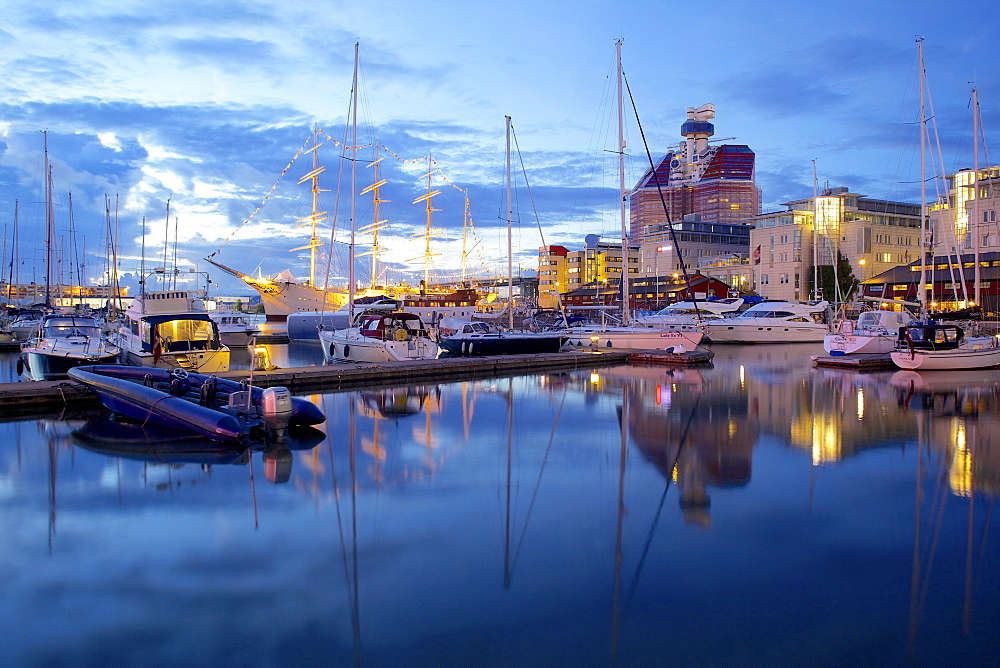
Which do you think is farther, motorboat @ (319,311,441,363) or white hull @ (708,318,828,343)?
white hull @ (708,318,828,343)

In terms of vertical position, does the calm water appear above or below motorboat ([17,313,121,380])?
below

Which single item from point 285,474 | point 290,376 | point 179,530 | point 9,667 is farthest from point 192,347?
point 9,667

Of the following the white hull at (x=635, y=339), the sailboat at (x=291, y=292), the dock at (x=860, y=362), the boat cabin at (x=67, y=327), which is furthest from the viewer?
the sailboat at (x=291, y=292)

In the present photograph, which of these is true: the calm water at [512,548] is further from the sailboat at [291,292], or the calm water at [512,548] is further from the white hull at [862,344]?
the sailboat at [291,292]

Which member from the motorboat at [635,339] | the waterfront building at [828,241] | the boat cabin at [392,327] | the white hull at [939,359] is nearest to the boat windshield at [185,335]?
the boat cabin at [392,327]

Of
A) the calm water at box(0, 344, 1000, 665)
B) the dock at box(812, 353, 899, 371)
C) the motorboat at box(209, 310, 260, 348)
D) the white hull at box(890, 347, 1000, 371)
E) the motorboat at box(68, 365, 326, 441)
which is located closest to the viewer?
the calm water at box(0, 344, 1000, 665)

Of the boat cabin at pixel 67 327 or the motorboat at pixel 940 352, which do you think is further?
the boat cabin at pixel 67 327

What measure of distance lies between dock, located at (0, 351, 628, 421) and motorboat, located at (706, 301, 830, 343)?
743 inches

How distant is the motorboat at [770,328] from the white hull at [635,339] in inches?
548

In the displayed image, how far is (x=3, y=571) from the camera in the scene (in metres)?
7.96

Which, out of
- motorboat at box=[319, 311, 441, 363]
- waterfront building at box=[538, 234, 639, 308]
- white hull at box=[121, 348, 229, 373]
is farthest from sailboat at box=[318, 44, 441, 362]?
waterfront building at box=[538, 234, 639, 308]

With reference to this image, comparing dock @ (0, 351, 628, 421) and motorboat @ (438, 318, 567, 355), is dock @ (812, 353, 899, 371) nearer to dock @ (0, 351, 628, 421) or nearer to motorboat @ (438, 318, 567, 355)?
dock @ (0, 351, 628, 421)

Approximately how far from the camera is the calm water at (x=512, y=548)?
6.40m

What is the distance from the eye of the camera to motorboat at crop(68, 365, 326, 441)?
1426 centimetres
